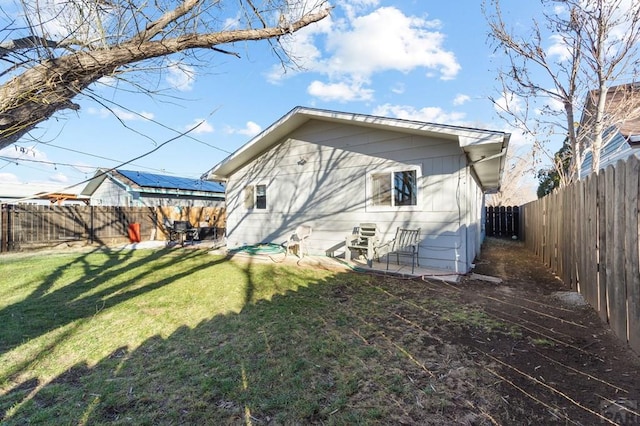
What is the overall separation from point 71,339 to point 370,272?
503 cm

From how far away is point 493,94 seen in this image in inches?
349

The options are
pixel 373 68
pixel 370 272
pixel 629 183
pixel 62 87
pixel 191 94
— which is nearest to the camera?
pixel 62 87

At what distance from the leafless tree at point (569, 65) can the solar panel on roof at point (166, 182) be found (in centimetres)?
1650

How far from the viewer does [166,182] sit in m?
19.2

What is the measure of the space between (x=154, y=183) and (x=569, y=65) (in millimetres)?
19108

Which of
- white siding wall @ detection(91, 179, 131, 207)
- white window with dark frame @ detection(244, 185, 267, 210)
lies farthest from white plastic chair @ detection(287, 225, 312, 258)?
A: white siding wall @ detection(91, 179, 131, 207)

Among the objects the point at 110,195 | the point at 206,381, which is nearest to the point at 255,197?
the point at 206,381

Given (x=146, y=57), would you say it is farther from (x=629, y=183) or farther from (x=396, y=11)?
(x=396, y=11)

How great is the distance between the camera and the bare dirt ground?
6.75 feet

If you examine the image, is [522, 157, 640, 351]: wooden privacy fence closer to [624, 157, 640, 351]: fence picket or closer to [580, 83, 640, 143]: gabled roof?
[624, 157, 640, 351]: fence picket

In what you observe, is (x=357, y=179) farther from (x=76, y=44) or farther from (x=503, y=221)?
(x=503, y=221)

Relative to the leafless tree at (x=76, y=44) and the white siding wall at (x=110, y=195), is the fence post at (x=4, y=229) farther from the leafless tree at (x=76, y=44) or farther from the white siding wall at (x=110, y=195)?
the leafless tree at (x=76, y=44)

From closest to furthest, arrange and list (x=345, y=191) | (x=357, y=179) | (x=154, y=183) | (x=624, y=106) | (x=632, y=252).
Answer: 1. (x=632, y=252)
2. (x=624, y=106)
3. (x=357, y=179)
4. (x=345, y=191)
5. (x=154, y=183)

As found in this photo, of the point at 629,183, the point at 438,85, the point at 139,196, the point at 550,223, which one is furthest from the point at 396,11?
the point at 139,196
